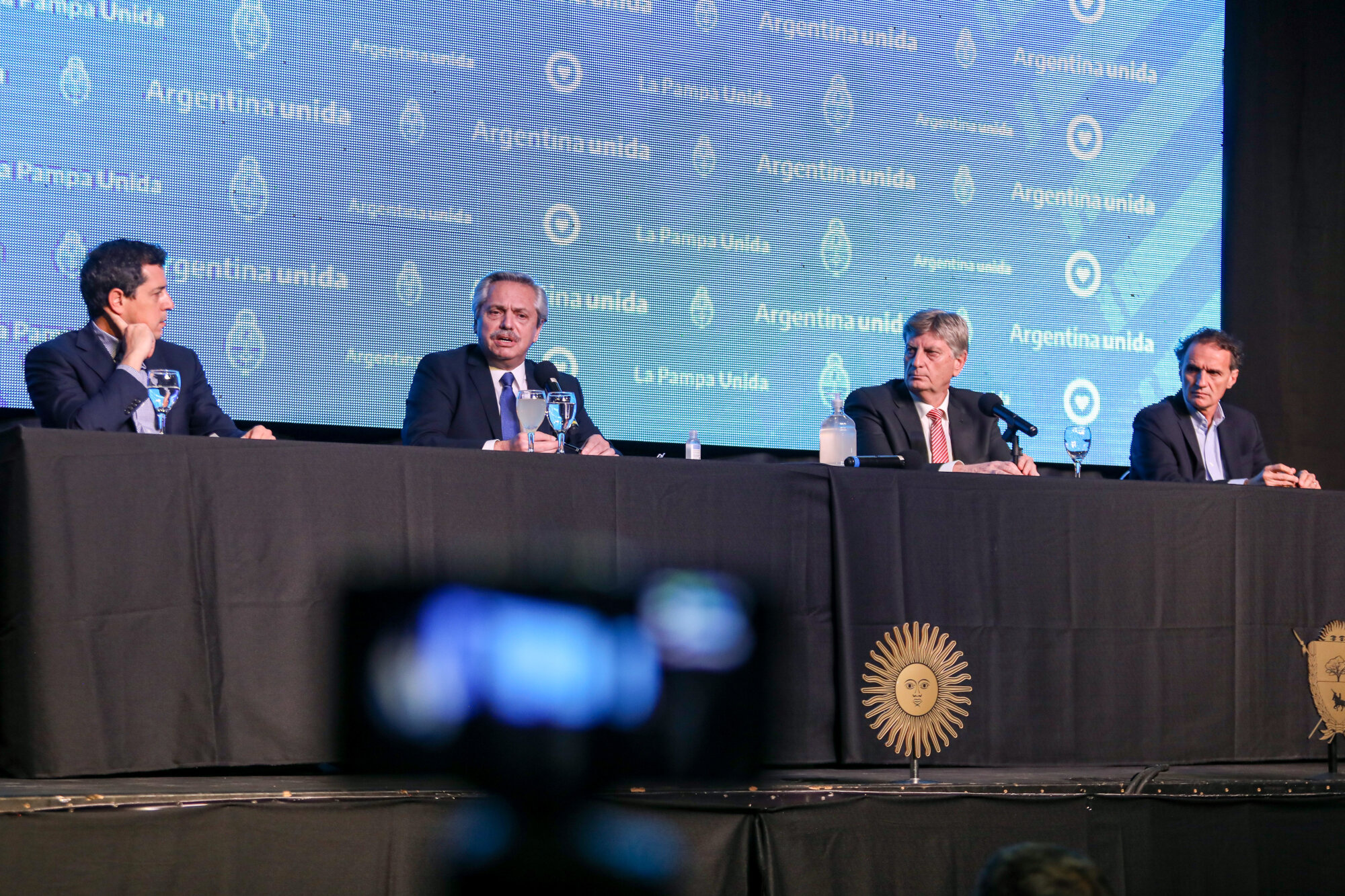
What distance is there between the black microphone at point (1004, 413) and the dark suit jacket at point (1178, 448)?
0.86 meters

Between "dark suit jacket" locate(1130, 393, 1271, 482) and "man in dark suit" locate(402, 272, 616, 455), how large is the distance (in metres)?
1.85

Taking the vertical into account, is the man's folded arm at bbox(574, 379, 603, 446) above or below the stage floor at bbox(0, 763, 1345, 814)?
above

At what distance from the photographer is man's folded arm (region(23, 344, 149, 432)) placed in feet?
9.11

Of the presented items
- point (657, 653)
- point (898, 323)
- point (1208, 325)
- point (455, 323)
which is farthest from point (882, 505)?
point (1208, 325)

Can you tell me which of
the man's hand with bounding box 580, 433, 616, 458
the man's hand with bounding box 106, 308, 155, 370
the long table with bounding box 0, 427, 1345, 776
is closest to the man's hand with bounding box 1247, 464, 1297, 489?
the long table with bounding box 0, 427, 1345, 776

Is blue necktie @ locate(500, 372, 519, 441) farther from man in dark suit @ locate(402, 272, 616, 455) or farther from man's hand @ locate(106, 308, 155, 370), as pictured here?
man's hand @ locate(106, 308, 155, 370)

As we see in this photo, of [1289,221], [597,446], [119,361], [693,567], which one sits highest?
[1289,221]

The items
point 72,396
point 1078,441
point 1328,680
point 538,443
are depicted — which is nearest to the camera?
point 538,443

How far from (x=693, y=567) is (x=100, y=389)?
4.93ft

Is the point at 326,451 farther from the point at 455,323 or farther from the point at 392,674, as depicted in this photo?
the point at 455,323

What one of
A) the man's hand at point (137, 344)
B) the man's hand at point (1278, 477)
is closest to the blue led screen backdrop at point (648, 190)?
the man's hand at point (137, 344)

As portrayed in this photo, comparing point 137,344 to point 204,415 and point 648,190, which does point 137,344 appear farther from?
point 648,190

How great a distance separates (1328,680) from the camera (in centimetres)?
307

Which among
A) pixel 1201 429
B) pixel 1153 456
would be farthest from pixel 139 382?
pixel 1201 429
